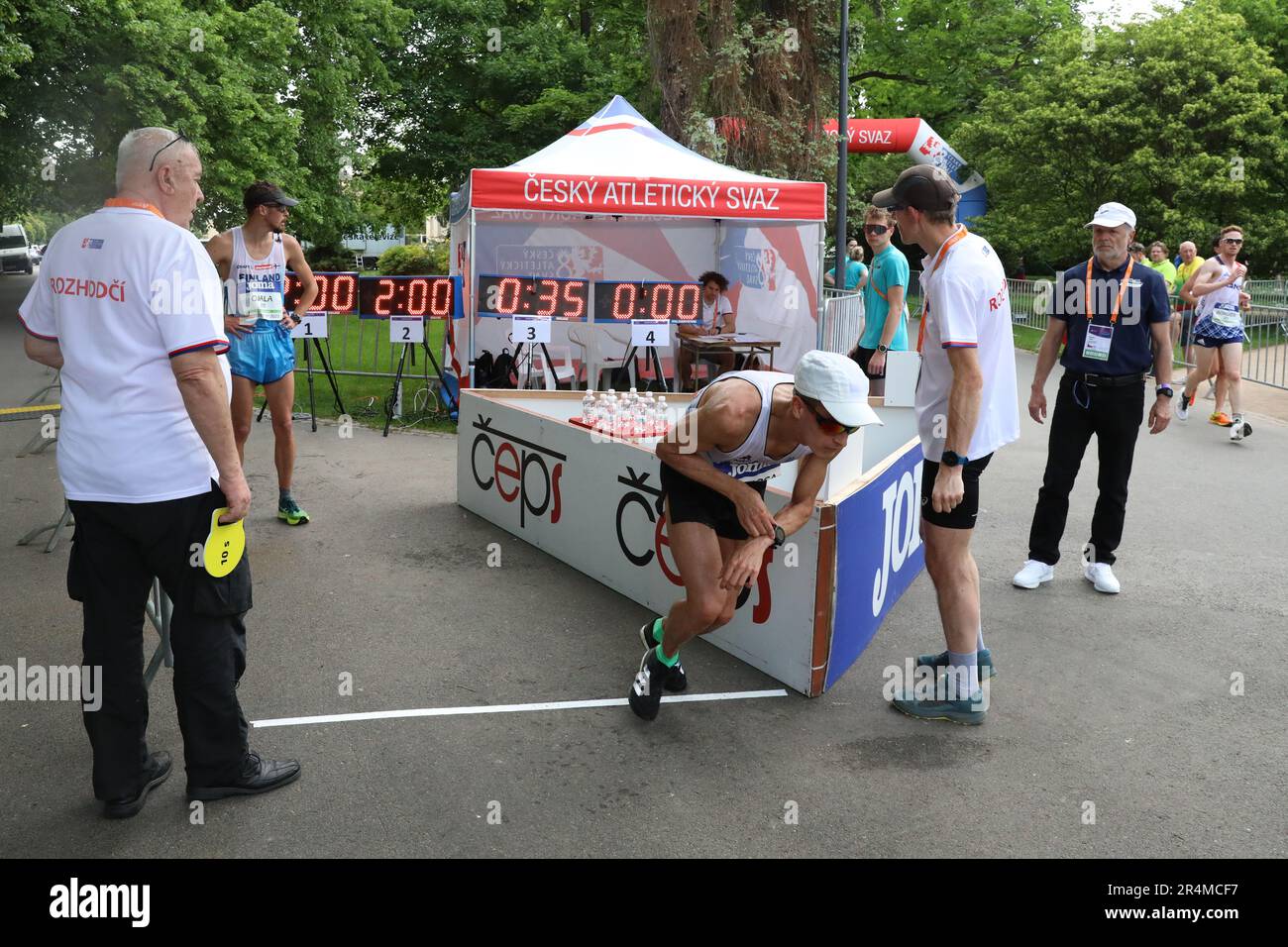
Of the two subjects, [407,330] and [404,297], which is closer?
[407,330]

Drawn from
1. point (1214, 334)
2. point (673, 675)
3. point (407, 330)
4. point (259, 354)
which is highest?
point (1214, 334)

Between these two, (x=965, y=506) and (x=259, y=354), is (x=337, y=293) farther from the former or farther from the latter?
(x=965, y=506)

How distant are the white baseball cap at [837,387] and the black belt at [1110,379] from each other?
300 cm

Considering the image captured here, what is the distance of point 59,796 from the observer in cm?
371

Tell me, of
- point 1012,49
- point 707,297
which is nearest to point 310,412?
point 707,297

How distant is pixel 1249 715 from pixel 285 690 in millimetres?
4140

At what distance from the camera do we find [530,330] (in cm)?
1177

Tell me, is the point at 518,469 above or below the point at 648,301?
below

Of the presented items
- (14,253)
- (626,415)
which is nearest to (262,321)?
(626,415)

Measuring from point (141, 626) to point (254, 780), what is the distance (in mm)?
662

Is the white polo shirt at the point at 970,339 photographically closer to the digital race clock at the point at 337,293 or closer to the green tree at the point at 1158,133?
the digital race clock at the point at 337,293

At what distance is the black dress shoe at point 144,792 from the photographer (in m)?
3.55

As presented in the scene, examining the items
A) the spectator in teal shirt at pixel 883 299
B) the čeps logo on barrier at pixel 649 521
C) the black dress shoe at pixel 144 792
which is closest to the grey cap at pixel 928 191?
the čeps logo on barrier at pixel 649 521
